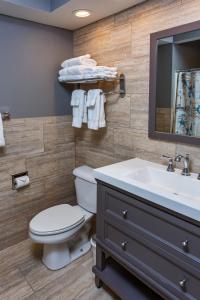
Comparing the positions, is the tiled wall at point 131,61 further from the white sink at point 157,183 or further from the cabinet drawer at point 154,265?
the cabinet drawer at point 154,265

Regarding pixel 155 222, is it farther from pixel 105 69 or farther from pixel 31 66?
pixel 31 66

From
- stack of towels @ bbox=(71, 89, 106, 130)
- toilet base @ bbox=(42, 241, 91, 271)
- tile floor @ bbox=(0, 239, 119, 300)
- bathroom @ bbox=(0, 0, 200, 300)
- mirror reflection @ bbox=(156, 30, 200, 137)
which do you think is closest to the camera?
bathroom @ bbox=(0, 0, 200, 300)

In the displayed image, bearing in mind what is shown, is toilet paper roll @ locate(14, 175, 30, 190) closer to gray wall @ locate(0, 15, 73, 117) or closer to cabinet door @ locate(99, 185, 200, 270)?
gray wall @ locate(0, 15, 73, 117)

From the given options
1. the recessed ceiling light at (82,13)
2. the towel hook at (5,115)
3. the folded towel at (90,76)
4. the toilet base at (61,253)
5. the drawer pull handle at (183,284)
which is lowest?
the toilet base at (61,253)

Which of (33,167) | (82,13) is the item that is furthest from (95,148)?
(82,13)

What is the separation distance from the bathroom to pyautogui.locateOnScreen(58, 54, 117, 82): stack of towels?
11 centimetres

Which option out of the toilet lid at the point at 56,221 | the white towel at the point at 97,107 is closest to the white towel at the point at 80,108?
the white towel at the point at 97,107

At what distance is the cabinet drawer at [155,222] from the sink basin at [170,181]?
0.16 meters

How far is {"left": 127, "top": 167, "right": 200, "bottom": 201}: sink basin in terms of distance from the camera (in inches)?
58.0

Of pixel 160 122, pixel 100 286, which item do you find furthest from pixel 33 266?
pixel 160 122

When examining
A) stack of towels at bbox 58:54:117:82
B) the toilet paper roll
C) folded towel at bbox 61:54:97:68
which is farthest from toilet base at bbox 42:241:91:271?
folded towel at bbox 61:54:97:68

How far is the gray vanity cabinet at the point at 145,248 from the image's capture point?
3.87 feet

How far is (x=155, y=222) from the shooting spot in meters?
1.30

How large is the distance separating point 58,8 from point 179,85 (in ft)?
3.66
